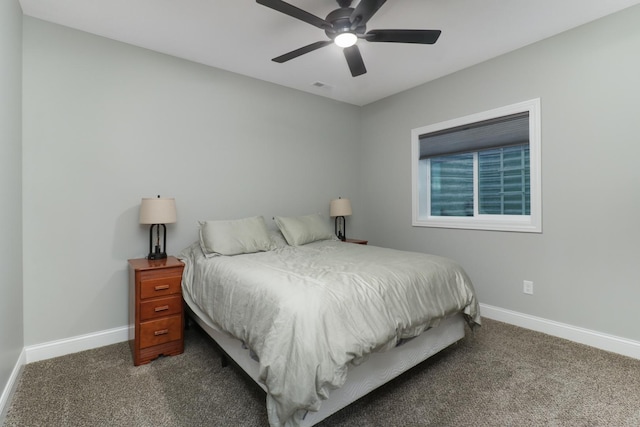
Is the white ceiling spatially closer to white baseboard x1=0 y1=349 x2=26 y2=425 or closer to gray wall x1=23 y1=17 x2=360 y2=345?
gray wall x1=23 y1=17 x2=360 y2=345

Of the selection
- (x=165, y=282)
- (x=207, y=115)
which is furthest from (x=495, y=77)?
(x=165, y=282)

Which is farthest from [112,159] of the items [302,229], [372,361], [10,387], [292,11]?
[372,361]

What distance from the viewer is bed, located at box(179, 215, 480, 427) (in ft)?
4.58

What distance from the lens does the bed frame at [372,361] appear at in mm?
1589

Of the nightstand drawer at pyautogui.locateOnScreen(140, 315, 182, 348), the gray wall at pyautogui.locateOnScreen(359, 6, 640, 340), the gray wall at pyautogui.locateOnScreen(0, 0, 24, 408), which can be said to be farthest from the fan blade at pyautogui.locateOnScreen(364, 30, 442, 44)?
the nightstand drawer at pyautogui.locateOnScreen(140, 315, 182, 348)

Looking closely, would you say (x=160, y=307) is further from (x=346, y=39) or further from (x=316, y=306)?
(x=346, y=39)

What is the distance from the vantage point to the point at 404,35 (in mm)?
2070

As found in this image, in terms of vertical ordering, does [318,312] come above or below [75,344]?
above

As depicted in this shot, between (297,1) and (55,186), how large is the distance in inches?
91.3

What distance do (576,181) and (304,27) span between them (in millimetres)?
2617

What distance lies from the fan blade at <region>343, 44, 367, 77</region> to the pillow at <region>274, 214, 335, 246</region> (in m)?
1.60

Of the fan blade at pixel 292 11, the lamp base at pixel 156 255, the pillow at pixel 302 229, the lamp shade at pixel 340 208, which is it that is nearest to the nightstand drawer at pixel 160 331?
the lamp base at pixel 156 255

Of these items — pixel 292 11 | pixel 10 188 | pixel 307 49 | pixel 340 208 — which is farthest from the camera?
pixel 340 208

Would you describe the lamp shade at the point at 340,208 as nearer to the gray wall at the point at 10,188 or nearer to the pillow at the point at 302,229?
the pillow at the point at 302,229
